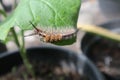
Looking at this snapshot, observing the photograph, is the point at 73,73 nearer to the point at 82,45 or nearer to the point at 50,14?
the point at 82,45

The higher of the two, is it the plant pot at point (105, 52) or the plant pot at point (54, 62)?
the plant pot at point (54, 62)

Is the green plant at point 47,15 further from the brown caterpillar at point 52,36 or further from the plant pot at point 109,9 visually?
the plant pot at point 109,9

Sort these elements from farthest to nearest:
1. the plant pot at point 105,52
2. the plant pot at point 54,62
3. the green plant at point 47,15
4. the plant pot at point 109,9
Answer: the plant pot at point 109,9 → the plant pot at point 105,52 → the plant pot at point 54,62 → the green plant at point 47,15

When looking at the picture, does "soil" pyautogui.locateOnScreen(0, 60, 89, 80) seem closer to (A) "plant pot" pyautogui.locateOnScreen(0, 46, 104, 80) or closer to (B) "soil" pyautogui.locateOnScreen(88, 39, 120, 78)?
(A) "plant pot" pyautogui.locateOnScreen(0, 46, 104, 80)

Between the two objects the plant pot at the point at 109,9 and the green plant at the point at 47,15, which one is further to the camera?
the plant pot at the point at 109,9

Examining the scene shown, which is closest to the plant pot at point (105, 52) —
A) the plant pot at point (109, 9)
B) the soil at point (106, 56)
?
the soil at point (106, 56)

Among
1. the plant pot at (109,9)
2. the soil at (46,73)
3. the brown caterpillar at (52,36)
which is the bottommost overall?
the plant pot at (109,9)

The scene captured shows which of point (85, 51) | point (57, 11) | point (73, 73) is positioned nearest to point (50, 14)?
point (57, 11)

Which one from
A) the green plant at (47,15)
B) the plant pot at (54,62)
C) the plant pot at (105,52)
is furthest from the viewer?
the plant pot at (105,52)
